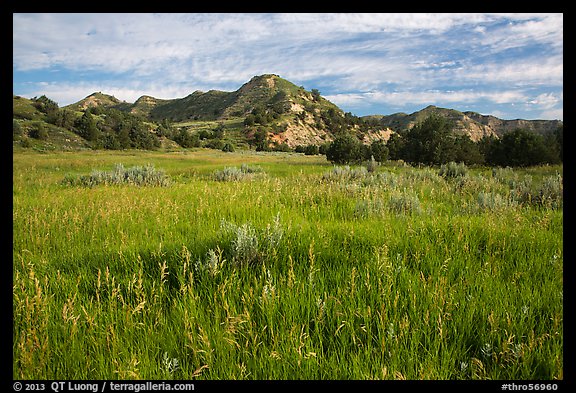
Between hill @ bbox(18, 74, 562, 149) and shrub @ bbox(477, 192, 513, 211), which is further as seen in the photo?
hill @ bbox(18, 74, 562, 149)

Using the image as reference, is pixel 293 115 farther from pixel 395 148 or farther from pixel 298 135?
pixel 395 148

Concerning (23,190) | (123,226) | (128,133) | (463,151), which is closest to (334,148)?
(463,151)

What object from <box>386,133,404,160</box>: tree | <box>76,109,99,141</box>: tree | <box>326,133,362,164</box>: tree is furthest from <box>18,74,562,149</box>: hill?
<box>326,133,362,164</box>: tree

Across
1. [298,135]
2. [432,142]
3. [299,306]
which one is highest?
[298,135]

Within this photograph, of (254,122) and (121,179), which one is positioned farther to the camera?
(254,122)

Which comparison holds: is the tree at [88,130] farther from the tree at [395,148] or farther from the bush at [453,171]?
the bush at [453,171]

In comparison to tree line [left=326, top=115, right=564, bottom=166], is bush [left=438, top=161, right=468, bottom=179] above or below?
below

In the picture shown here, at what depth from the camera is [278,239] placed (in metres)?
3.64

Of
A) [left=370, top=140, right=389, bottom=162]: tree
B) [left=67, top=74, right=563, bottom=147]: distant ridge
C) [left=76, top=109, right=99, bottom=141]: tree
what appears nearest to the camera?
[left=370, top=140, right=389, bottom=162]: tree

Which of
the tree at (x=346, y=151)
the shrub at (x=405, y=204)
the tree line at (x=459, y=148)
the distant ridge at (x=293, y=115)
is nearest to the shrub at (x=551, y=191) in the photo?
the shrub at (x=405, y=204)

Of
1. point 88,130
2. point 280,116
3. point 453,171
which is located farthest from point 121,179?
point 280,116

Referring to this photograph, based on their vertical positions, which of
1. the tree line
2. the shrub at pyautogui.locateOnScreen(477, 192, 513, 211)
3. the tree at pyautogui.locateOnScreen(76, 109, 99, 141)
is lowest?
the shrub at pyautogui.locateOnScreen(477, 192, 513, 211)

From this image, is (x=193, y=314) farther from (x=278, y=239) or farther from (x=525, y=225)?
(x=525, y=225)

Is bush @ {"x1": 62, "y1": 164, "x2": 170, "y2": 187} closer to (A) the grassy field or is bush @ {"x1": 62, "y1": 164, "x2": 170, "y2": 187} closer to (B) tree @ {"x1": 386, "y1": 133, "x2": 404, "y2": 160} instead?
(A) the grassy field
